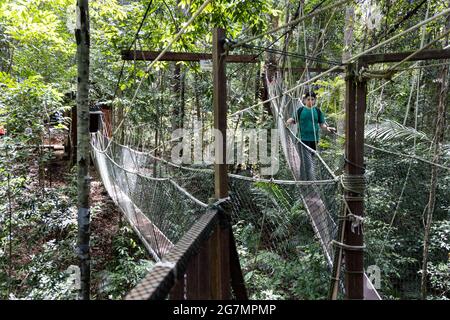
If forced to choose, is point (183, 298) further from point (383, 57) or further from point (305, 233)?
point (305, 233)

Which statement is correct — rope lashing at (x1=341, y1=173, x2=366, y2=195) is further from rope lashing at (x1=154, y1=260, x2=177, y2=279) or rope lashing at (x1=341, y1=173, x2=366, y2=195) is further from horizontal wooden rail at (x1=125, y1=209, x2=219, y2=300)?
rope lashing at (x1=154, y1=260, x2=177, y2=279)

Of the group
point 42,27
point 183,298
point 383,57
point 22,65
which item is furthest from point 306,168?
point 22,65

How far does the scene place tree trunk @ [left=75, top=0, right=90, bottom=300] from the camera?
1.87 metres

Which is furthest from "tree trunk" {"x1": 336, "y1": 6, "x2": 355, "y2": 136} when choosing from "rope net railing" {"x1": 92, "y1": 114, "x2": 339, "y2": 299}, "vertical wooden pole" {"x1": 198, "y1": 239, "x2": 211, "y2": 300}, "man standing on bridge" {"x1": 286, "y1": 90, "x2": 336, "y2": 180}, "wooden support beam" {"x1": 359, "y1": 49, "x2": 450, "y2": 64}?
"vertical wooden pole" {"x1": 198, "y1": 239, "x2": 211, "y2": 300}

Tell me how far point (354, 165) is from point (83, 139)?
131 centimetres

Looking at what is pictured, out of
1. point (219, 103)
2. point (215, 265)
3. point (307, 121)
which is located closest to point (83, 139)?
point (219, 103)

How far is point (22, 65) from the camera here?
496cm

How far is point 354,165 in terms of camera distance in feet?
4.97

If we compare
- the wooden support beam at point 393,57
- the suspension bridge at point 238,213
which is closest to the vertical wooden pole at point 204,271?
the suspension bridge at point 238,213

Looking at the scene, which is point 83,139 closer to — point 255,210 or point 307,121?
point 307,121

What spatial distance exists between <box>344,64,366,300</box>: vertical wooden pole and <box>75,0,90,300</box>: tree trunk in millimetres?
1242

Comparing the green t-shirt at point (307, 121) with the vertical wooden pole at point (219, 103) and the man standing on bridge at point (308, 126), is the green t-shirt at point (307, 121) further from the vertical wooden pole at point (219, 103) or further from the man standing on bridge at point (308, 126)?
the vertical wooden pole at point (219, 103)
